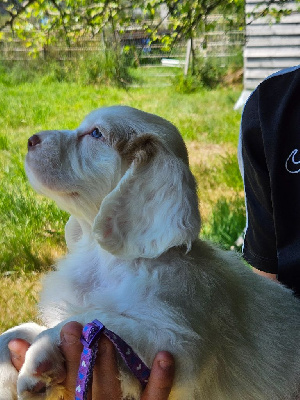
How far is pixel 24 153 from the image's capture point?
326 cm

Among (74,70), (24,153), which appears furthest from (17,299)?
(74,70)

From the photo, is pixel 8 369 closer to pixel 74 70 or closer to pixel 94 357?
pixel 94 357

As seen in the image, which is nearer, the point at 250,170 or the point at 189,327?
the point at 189,327

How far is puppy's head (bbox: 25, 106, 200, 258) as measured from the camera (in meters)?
1.30

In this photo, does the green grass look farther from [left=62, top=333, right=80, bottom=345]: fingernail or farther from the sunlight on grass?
[left=62, top=333, right=80, bottom=345]: fingernail

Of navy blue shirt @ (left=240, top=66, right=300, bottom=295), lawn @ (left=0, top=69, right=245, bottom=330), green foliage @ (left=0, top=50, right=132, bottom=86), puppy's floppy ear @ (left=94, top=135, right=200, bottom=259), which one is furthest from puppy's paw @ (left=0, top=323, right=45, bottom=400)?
green foliage @ (left=0, top=50, right=132, bottom=86)

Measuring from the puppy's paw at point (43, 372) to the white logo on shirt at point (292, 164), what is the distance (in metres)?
1.00

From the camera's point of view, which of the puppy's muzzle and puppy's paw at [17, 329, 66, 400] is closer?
puppy's paw at [17, 329, 66, 400]

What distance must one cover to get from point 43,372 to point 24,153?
2.32m

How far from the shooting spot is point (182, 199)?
130cm

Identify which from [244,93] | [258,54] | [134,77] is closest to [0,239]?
[134,77]

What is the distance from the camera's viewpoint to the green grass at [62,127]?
10.4ft

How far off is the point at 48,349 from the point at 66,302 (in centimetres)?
28

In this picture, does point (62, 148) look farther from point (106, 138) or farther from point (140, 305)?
point (140, 305)
